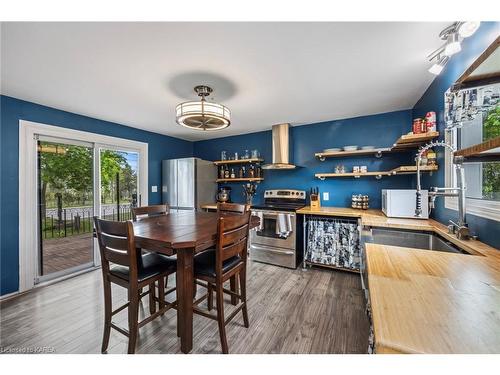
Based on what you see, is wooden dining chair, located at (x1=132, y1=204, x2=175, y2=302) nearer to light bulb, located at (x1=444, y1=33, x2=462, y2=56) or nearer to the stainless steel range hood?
the stainless steel range hood

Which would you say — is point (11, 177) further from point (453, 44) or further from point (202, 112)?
point (453, 44)

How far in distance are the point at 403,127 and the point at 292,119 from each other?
1606 millimetres

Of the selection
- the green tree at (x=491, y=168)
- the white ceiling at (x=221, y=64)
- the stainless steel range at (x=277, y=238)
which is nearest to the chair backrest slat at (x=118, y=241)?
the white ceiling at (x=221, y=64)

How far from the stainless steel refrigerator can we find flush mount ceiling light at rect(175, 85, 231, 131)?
5.51 feet

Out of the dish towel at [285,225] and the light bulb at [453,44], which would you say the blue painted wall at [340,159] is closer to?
the dish towel at [285,225]

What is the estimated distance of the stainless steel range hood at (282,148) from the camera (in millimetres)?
3484

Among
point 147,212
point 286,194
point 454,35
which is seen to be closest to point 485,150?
point 454,35

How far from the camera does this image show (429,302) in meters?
0.69

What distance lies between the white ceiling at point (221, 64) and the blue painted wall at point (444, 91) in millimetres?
156

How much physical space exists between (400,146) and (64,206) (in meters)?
4.67

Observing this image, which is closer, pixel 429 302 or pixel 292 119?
pixel 429 302

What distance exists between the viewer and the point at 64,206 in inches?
116
